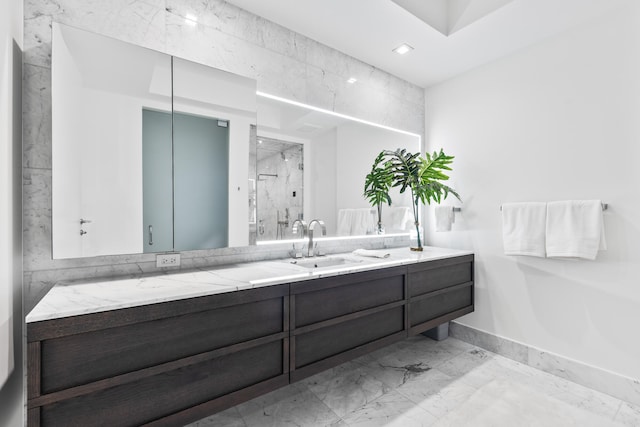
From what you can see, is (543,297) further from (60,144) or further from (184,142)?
(60,144)

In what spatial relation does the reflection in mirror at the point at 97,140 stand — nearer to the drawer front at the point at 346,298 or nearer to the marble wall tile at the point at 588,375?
the drawer front at the point at 346,298

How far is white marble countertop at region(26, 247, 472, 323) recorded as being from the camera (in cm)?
106

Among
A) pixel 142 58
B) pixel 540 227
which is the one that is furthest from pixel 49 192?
pixel 540 227

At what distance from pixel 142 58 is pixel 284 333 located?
1580mm

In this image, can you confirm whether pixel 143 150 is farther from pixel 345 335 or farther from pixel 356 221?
pixel 356 221

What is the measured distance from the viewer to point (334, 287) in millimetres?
1660

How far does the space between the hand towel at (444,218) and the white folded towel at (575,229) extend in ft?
2.40

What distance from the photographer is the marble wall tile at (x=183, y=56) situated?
140 cm

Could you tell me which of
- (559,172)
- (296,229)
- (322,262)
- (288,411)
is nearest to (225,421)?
(288,411)

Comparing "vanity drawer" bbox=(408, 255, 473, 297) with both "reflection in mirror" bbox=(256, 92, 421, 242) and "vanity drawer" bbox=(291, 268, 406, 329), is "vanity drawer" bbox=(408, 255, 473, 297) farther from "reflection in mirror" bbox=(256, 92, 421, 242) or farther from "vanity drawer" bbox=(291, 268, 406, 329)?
"reflection in mirror" bbox=(256, 92, 421, 242)

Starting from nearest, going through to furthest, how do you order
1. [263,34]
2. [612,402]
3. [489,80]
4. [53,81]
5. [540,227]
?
1. [53,81]
2. [612,402]
3. [263,34]
4. [540,227]
5. [489,80]

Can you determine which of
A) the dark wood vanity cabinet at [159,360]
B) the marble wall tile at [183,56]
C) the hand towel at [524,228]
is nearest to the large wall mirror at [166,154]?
the marble wall tile at [183,56]

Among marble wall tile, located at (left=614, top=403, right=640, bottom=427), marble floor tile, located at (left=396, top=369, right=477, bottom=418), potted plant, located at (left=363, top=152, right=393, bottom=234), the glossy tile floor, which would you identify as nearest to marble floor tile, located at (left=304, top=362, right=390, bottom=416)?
the glossy tile floor

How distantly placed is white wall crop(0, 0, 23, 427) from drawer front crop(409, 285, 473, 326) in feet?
6.90
